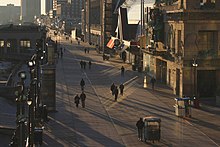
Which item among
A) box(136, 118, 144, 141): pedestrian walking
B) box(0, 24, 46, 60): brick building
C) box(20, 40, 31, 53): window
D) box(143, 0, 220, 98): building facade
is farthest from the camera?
box(20, 40, 31, 53): window

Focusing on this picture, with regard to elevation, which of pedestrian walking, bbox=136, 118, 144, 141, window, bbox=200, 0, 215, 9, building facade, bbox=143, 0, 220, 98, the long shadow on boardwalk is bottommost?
the long shadow on boardwalk

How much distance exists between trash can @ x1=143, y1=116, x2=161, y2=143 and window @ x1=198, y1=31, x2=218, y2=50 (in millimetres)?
17607

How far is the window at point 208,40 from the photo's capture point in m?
42.0

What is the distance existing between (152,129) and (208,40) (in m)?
18.6

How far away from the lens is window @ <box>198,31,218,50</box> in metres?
42.0

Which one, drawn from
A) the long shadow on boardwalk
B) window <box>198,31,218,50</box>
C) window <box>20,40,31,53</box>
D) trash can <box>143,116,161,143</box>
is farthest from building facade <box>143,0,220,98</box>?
window <box>20,40,31,53</box>

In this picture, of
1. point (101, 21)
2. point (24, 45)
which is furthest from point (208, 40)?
point (101, 21)

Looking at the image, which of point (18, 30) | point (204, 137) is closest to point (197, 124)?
point (204, 137)

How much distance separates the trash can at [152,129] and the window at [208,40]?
17607 mm

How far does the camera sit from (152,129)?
86.3ft

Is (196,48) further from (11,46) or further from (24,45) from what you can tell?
(11,46)

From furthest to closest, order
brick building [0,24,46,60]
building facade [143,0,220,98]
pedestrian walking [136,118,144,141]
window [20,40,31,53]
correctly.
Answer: window [20,40,31,53], brick building [0,24,46,60], building facade [143,0,220,98], pedestrian walking [136,118,144,141]

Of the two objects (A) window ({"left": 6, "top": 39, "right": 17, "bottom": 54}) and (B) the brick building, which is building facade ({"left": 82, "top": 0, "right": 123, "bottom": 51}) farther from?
(A) window ({"left": 6, "top": 39, "right": 17, "bottom": 54})

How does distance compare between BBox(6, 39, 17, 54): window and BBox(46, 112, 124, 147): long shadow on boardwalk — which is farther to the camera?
BBox(6, 39, 17, 54): window
